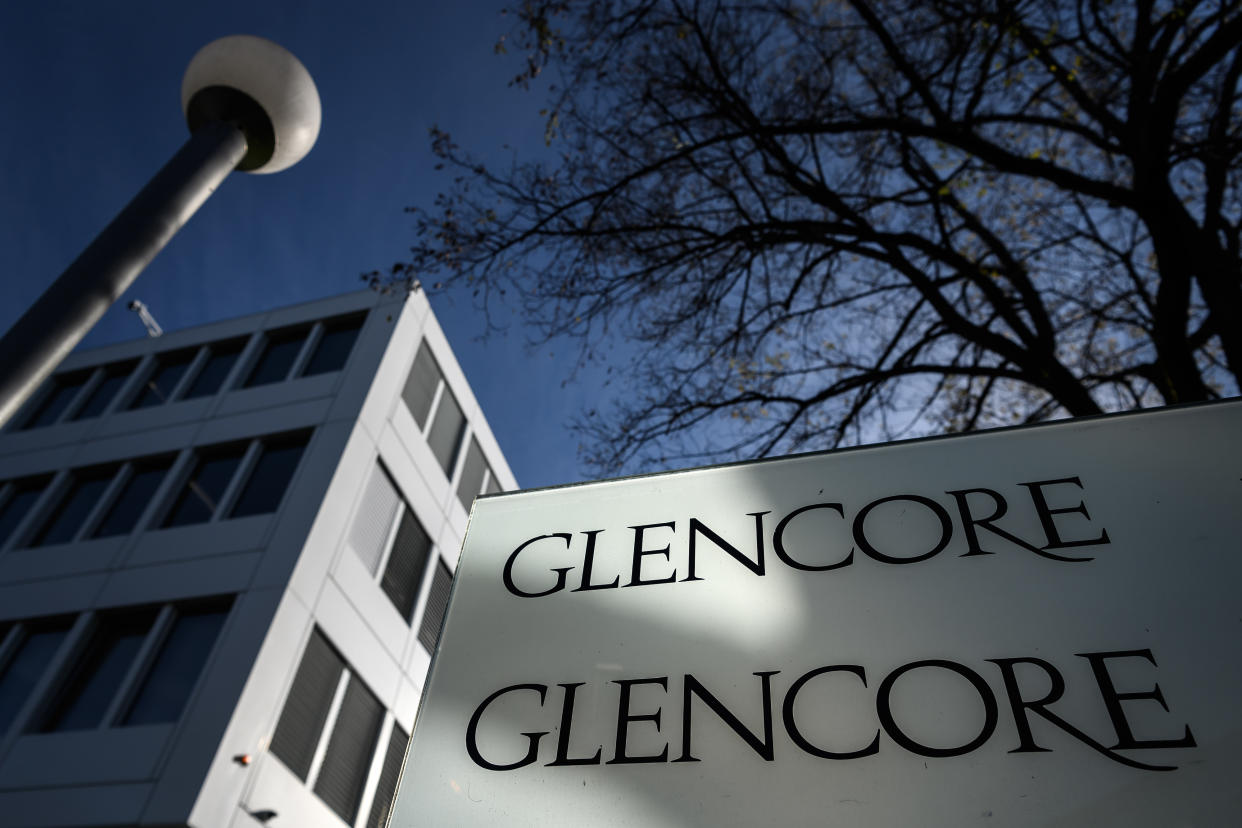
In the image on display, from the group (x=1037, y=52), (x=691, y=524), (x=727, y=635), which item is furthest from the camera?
(x=1037, y=52)

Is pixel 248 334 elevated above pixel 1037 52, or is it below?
above

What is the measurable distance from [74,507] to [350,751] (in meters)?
7.76

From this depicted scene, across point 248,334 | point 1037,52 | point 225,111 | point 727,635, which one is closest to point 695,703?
point 727,635

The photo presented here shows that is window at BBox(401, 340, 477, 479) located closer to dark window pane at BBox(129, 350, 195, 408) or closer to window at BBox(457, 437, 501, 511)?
window at BBox(457, 437, 501, 511)

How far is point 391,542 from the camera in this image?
15.0 metres

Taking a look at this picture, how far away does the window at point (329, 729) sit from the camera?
1159 centimetres

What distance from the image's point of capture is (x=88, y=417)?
57.8 feet

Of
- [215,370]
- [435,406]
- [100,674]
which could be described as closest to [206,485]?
[215,370]

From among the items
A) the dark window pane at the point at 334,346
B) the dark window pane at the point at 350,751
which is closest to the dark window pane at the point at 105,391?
the dark window pane at the point at 334,346

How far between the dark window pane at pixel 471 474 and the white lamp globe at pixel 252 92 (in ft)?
45.3

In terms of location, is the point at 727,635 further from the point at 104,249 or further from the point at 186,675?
the point at 186,675

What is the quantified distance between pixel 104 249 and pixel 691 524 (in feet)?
9.04

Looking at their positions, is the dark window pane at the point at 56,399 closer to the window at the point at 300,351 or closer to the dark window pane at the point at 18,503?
Result: the dark window pane at the point at 18,503

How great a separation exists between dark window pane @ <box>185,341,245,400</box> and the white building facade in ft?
0.18
